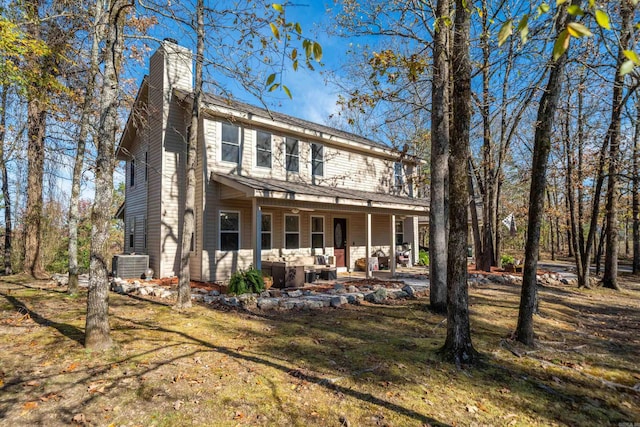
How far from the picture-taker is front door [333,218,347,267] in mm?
14484

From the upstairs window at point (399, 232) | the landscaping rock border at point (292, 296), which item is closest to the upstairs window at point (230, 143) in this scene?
the landscaping rock border at point (292, 296)

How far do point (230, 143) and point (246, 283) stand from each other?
4.84m

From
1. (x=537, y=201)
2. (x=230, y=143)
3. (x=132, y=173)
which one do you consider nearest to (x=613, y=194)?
(x=537, y=201)

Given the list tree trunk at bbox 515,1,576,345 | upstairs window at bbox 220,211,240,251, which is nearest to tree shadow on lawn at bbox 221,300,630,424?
tree trunk at bbox 515,1,576,345

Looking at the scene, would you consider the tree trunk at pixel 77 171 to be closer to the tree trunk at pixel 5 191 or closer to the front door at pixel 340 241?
the tree trunk at pixel 5 191

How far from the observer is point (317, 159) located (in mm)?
13578

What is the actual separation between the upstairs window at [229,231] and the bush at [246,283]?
2533 mm

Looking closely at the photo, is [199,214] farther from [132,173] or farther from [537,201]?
[537,201]

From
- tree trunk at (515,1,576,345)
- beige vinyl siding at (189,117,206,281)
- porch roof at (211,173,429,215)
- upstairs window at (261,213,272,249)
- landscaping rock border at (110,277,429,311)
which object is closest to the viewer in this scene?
tree trunk at (515,1,576,345)

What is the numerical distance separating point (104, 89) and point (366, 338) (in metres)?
5.35

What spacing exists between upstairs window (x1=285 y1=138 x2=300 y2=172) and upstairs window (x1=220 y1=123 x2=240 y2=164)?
1945 mm

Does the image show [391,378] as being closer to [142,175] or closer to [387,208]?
[387,208]

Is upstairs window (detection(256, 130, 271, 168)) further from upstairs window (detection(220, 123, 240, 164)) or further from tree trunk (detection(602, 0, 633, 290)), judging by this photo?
tree trunk (detection(602, 0, 633, 290))

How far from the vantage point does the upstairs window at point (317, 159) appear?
13440 millimetres
